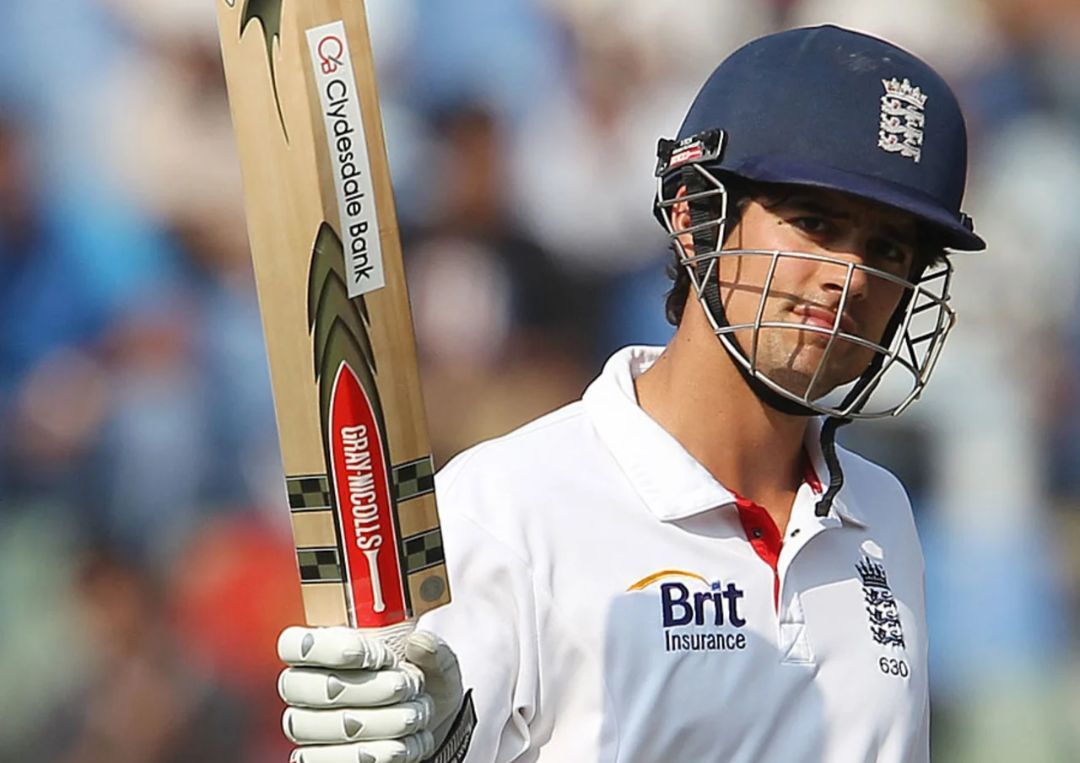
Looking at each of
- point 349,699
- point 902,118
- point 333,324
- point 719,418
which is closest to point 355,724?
point 349,699

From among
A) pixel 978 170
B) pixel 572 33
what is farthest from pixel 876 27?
pixel 572 33

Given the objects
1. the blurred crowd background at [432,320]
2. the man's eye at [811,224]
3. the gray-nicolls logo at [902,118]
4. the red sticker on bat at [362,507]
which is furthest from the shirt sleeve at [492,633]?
the blurred crowd background at [432,320]

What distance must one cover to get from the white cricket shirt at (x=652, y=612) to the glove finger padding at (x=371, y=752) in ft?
0.89

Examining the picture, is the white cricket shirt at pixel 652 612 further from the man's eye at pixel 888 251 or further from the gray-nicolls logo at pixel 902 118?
the gray-nicolls logo at pixel 902 118

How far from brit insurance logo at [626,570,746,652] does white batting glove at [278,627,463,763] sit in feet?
1.55

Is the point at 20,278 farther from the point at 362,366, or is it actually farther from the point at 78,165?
the point at 362,366

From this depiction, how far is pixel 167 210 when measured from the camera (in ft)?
10.3

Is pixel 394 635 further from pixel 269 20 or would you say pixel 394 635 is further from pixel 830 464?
pixel 830 464

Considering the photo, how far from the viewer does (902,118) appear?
2.03 meters

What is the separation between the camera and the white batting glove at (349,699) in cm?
143

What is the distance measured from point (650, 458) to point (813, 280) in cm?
28

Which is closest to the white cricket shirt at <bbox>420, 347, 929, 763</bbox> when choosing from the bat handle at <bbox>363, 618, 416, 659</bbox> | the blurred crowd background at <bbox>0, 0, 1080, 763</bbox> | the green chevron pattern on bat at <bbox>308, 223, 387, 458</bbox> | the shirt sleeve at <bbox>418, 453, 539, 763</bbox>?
the shirt sleeve at <bbox>418, 453, 539, 763</bbox>

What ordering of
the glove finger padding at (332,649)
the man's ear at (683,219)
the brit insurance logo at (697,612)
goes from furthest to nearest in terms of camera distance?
the man's ear at (683,219) → the brit insurance logo at (697,612) → the glove finger padding at (332,649)

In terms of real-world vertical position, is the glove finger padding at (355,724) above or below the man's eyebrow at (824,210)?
below
